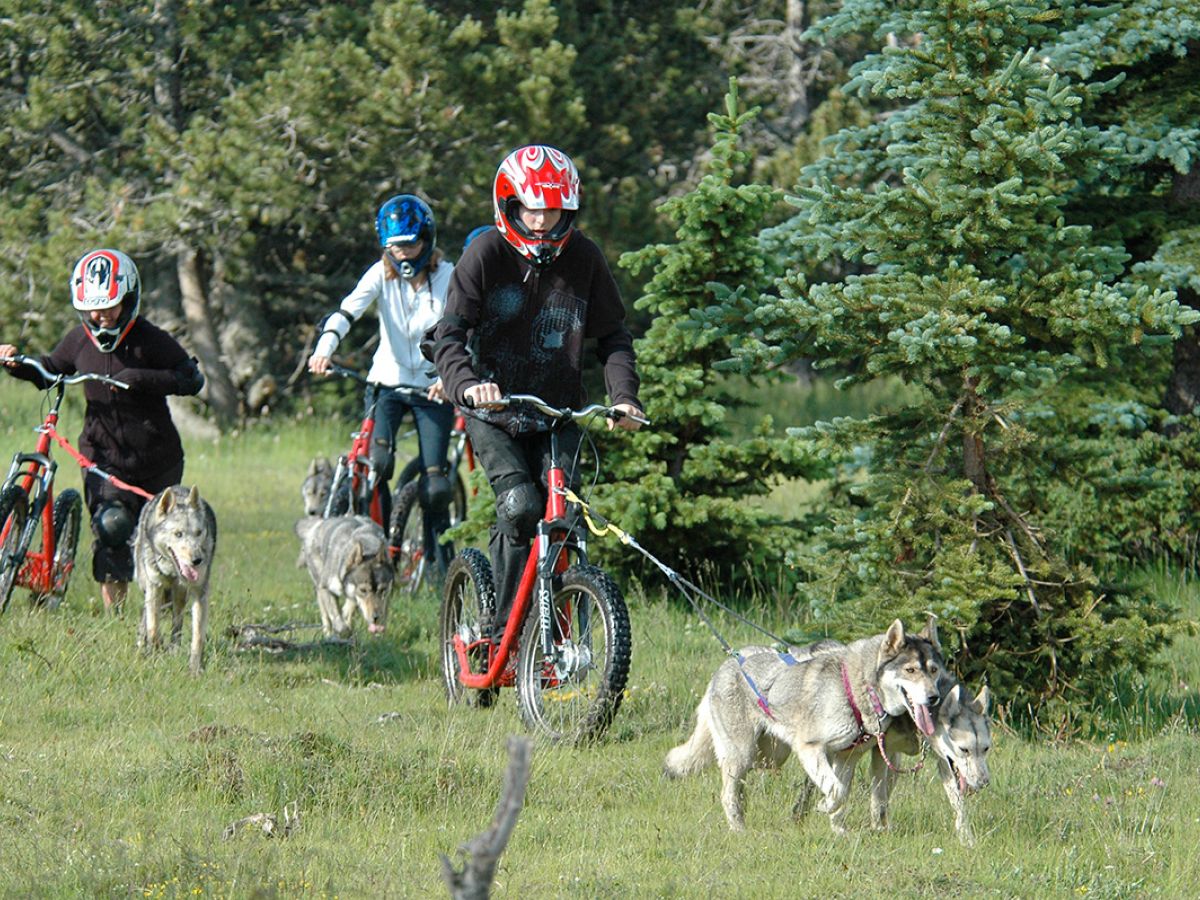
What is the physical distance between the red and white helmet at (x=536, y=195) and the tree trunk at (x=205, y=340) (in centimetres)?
1683

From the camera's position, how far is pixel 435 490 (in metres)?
12.0

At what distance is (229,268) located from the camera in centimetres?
2258

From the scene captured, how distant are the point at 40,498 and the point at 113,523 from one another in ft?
1.81

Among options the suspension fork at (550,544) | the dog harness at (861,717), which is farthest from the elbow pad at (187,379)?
the dog harness at (861,717)

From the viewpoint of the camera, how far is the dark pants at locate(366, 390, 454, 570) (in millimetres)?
11719

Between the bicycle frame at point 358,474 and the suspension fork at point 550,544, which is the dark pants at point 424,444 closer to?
the bicycle frame at point 358,474

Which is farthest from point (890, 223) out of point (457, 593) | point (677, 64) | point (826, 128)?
point (677, 64)

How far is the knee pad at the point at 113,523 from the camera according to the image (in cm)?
1049

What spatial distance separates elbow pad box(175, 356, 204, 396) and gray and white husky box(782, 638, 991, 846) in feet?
17.3

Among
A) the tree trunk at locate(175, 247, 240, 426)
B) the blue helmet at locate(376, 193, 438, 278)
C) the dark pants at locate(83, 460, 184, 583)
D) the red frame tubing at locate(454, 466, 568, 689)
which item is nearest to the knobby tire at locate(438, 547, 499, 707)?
the red frame tubing at locate(454, 466, 568, 689)

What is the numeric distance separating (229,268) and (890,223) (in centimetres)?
1544

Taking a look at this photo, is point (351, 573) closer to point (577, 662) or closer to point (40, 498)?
point (40, 498)

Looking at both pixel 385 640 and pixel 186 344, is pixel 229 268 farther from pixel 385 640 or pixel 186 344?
pixel 385 640

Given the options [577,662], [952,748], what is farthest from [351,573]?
[952,748]
